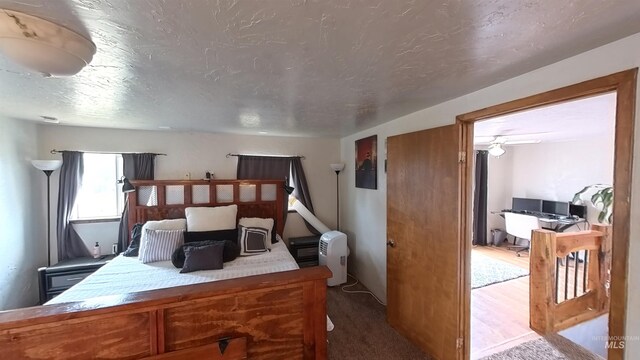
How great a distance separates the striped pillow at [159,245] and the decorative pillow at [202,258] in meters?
0.30

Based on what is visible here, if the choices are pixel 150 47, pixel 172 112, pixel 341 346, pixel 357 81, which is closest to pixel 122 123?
pixel 172 112

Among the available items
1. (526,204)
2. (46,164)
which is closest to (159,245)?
(46,164)

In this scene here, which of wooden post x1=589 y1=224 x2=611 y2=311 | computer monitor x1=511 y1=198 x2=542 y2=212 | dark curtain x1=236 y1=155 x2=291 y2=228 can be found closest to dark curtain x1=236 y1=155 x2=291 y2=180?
dark curtain x1=236 y1=155 x2=291 y2=228

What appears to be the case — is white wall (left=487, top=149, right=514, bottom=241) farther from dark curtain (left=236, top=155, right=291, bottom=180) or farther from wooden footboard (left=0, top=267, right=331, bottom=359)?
wooden footboard (left=0, top=267, right=331, bottom=359)

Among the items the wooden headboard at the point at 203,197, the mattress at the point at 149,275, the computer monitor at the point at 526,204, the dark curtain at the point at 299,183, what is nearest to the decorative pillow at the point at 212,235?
the mattress at the point at 149,275

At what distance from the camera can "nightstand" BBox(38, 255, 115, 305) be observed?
8.25 ft

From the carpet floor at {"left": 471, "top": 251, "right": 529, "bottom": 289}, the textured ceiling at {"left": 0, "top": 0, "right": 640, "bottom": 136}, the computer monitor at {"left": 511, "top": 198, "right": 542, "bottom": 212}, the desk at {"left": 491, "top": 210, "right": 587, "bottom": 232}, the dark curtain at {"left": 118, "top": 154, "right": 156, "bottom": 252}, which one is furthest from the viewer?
the computer monitor at {"left": 511, "top": 198, "right": 542, "bottom": 212}

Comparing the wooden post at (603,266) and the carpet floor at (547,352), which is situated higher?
the wooden post at (603,266)

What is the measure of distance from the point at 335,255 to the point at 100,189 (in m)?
3.16

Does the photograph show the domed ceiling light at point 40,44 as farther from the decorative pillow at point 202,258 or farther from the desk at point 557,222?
the desk at point 557,222

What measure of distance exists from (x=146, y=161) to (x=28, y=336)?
8.64 feet

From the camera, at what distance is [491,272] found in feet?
11.9

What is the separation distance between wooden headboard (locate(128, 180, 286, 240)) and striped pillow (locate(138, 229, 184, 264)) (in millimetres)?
557

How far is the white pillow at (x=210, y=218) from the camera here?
2.81 meters
